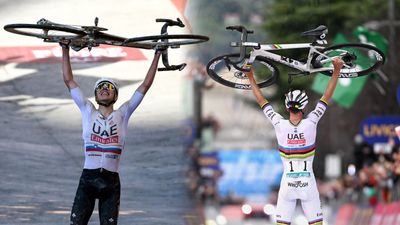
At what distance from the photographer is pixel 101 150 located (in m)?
8.66

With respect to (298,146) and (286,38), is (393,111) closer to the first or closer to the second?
(286,38)

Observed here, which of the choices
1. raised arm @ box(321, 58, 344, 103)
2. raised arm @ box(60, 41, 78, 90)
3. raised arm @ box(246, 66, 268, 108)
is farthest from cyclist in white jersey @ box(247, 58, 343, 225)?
raised arm @ box(60, 41, 78, 90)

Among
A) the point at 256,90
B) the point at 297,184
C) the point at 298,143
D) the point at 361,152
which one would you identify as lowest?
the point at 297,184

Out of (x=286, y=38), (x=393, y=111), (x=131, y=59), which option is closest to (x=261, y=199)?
(x=393, y=111)

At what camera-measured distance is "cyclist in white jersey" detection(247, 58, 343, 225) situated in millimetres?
8938

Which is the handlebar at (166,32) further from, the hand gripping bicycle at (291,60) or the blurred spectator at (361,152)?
the blurred spectator at (361,152)

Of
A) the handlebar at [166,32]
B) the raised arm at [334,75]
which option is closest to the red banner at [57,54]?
the handlebar at [166,32]

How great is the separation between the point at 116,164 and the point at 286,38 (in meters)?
9.33

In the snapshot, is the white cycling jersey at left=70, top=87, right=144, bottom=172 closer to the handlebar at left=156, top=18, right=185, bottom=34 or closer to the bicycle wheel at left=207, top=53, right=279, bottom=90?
the handlebar at left=156, top=18, right=185, bottom=34

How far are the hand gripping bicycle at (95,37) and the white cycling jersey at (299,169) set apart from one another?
0.88m

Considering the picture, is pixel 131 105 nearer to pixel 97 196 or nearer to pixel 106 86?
pixel 106 86

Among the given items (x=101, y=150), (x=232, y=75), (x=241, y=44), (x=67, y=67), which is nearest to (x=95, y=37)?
(x=67, y=67)

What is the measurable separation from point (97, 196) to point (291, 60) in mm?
1737

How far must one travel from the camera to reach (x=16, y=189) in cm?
985
